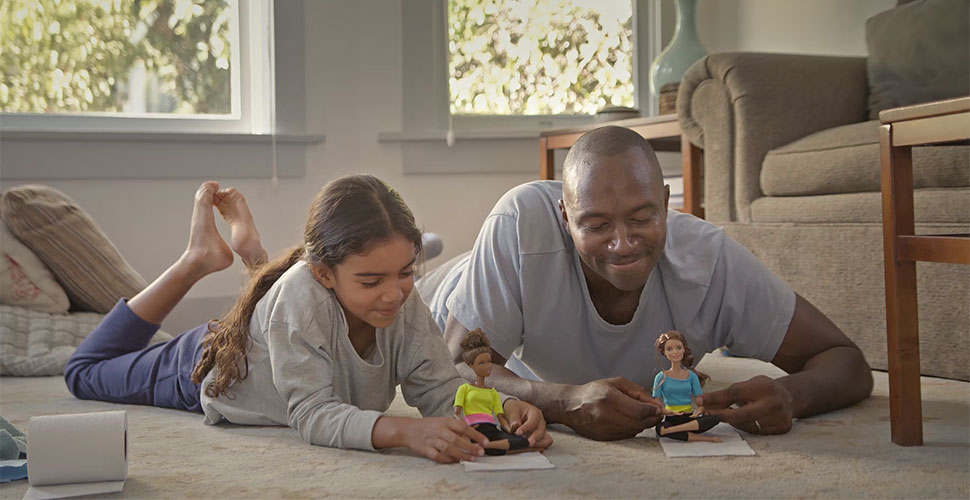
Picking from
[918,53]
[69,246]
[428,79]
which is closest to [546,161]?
[428,79]

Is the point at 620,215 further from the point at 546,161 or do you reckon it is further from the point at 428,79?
the point at 428,79

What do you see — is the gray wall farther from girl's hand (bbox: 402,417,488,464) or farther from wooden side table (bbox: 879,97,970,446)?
girl's hand (bbox: 402,417,488,464)

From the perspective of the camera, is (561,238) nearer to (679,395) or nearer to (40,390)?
(679,395)

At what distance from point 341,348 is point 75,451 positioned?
0.49 m

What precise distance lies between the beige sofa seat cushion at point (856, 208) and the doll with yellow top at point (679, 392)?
917 mm

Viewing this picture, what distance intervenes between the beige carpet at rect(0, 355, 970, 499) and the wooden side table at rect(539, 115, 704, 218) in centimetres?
131

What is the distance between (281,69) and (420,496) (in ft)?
8.47

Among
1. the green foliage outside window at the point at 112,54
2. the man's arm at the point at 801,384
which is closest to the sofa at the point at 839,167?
the man's arm at the point at 801,384

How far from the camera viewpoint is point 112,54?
12.0 feet

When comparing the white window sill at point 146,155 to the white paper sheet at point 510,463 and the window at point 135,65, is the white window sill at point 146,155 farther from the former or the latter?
the white paper sheet at point 510,463

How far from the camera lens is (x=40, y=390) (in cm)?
244

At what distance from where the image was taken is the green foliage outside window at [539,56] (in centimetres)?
405

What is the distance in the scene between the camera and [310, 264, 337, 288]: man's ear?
1.75 meters

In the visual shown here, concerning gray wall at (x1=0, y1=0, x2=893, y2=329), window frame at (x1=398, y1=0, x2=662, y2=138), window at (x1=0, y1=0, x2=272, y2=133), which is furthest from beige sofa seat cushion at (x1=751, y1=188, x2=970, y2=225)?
window at (x1=0, y1=0, x2=272, y2=133)
